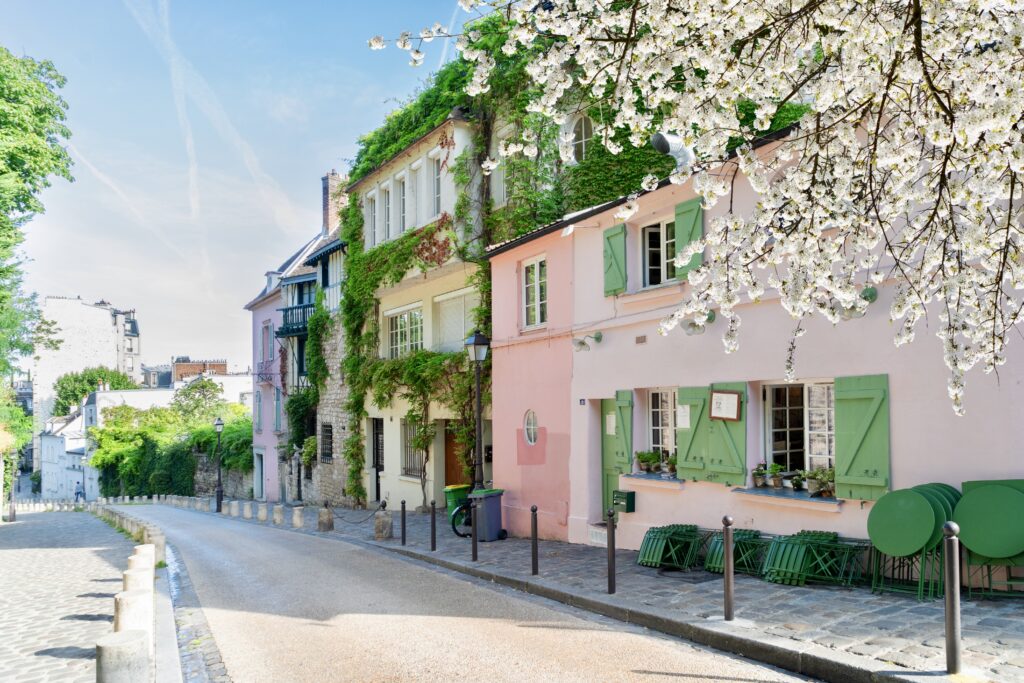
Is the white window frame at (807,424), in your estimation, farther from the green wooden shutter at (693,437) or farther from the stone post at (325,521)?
the stone post at (325,521)

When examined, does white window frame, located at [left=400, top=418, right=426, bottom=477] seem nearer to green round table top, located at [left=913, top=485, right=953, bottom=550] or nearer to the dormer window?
the dormer window

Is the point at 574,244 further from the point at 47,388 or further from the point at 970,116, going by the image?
the point at 47,388

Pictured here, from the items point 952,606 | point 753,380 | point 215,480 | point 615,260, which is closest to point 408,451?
point 615,260

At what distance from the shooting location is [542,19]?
18.5ft

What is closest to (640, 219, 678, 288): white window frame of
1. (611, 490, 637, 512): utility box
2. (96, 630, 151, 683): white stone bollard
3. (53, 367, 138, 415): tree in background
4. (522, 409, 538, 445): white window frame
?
(611, 490, 637, 512): utility box

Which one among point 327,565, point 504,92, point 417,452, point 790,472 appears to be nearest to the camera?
point 790,472

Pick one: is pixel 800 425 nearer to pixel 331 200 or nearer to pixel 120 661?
pixel 120 661

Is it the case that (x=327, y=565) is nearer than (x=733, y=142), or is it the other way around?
(x=733, y=142)

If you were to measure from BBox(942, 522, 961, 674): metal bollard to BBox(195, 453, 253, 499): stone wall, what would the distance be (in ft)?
110

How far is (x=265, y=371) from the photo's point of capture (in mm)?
34656

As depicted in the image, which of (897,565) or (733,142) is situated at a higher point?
(733,142)

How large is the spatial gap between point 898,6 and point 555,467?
9.55 m

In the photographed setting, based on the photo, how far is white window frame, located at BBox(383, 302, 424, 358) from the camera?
66.9ft

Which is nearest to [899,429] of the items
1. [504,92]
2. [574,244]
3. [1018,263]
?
[1018,263]
